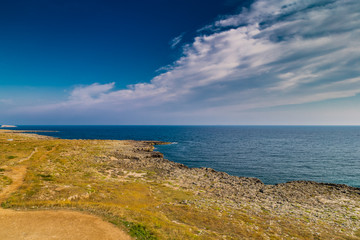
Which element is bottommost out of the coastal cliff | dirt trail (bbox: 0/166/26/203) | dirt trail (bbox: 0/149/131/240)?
the coastal cliff

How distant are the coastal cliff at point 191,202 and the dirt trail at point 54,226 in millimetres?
1320

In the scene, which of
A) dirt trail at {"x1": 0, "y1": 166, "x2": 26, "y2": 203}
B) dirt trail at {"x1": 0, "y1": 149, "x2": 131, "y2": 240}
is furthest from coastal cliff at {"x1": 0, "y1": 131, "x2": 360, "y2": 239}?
dirt trail at {"x1": 0, "y1": 149, "x2": 131, "y2": 240}

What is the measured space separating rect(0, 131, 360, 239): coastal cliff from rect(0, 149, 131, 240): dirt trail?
1320 mm

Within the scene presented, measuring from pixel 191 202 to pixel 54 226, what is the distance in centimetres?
1845

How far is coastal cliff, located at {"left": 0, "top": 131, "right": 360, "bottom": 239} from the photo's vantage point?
20422 millimetres

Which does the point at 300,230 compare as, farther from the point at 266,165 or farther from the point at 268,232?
the point at 266,165

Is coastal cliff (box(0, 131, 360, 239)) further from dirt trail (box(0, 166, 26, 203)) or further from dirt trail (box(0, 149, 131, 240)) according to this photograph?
dirt trail (box(0, 149, 131, 240))

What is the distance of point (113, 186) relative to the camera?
3331 centimetres

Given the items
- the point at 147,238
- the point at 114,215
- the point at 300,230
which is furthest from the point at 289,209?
the point at 114,215

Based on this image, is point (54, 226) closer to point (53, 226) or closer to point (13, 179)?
point (53, 226)

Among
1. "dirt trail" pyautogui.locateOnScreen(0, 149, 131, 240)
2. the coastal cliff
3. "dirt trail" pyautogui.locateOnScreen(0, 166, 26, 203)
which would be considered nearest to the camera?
"dirt trail" pyautogui.locateOnScreen(0, 149, 131, 240)

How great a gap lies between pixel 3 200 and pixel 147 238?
65.7ft

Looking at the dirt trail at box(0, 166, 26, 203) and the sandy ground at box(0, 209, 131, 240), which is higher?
the dirt trail at box(0, 166, 26, 203)

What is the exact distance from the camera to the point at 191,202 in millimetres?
28906
